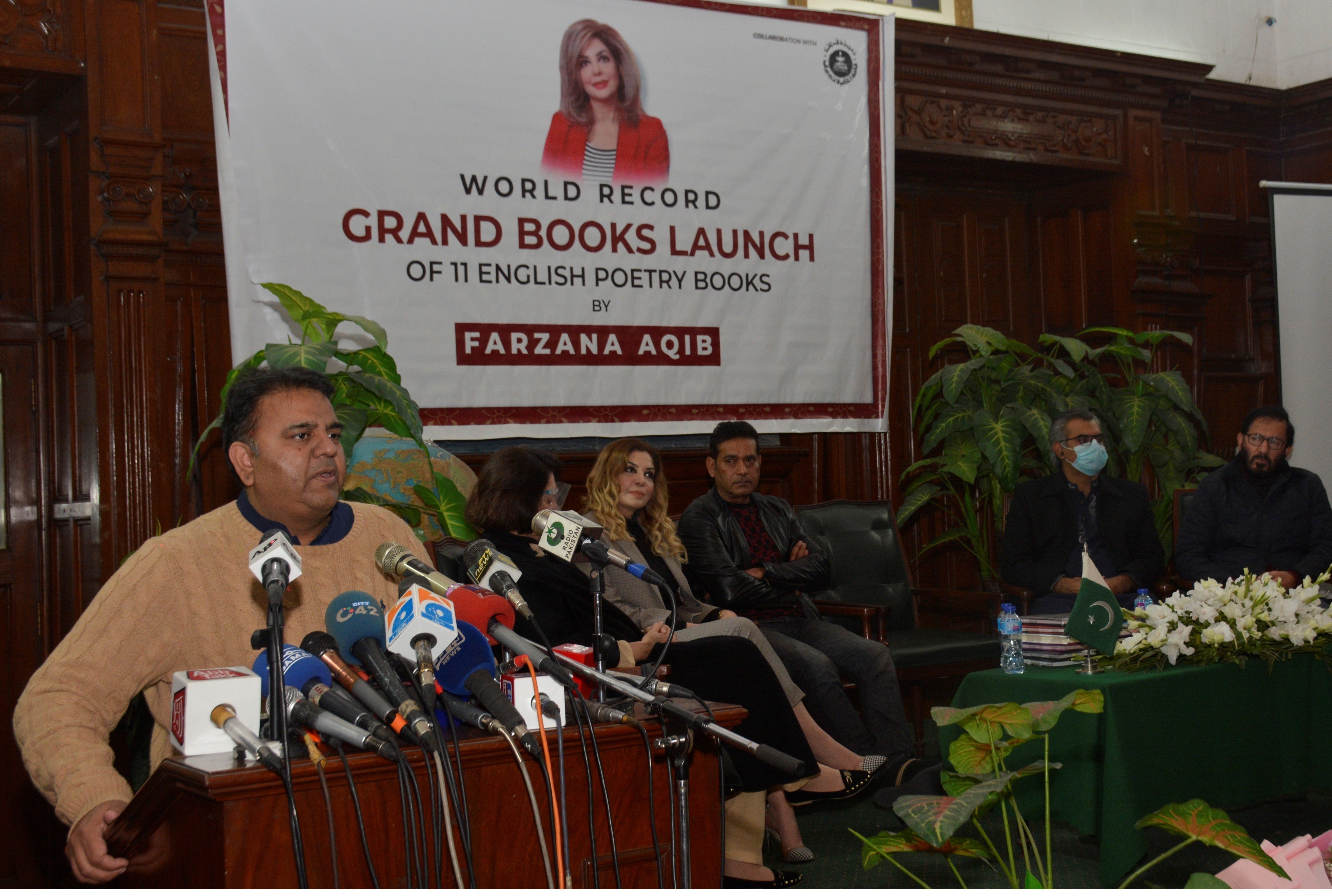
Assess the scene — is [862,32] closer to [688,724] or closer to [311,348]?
[311,348]

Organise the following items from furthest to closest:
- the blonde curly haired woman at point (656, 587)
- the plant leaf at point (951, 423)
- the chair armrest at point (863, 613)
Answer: the plant leaf at point (951, 423) < the chair armrest at point (863, 613) < the blonde curly haired woman at point (656, 587)

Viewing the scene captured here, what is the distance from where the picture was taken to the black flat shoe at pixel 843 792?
359cm

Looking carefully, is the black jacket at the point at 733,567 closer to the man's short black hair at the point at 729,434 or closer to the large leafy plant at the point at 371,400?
the man's short black hair at the point at 729,434

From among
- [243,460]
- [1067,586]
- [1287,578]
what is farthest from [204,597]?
[1287,578]

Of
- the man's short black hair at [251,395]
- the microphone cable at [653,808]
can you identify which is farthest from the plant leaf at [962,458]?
the microphone cable at [653,808]

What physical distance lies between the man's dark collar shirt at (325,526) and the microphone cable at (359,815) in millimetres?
759

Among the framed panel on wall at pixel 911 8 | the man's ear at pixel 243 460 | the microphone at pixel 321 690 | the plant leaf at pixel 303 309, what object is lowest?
the microphone at pixel 321 690

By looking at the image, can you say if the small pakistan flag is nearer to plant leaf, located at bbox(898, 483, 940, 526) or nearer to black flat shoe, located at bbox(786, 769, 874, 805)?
black flat shoe, located at bbox(786, 769, 874, 805)

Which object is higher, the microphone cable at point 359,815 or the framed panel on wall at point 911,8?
the framed panel on wall at point 911,8

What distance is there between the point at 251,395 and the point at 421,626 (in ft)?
2.99

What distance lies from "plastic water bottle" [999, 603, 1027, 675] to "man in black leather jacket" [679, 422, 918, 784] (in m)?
0.58

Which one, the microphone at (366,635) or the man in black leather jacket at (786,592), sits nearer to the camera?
the microphone at (366,635)

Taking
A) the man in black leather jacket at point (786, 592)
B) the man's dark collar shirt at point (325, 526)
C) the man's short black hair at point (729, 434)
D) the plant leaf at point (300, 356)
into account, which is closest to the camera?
the man's dark collar shirt at point (325, 526)

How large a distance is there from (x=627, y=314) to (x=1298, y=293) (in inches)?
142
